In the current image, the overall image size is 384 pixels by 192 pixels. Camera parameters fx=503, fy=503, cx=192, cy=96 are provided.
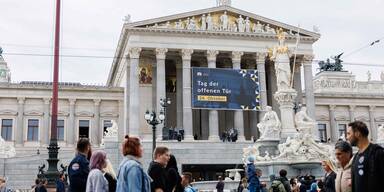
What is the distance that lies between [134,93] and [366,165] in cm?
4382

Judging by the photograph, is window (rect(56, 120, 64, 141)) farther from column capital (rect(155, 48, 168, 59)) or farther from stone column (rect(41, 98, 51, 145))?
column capital (rect(155, 48, 168, 59))

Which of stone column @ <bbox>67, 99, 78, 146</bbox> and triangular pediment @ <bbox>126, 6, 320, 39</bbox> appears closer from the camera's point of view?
triangular pediment @ <bbox>126, 6, 320, 39</bbox>

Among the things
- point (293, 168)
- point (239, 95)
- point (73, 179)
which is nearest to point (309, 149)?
point (293, 168)

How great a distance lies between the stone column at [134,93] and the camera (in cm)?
4766

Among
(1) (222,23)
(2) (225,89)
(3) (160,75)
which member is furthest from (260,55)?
(3) (160,75)

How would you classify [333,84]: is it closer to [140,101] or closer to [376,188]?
[140,101]

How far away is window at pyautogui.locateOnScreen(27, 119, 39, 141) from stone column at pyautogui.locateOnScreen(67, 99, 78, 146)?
3.46 metres

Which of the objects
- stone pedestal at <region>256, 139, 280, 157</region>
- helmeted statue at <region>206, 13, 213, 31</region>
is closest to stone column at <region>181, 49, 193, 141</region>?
helmeted statue at <region>206, 13, 213, 31</region>

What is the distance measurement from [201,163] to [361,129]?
37165 mm

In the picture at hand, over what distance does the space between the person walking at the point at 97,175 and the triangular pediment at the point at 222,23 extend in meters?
43.5

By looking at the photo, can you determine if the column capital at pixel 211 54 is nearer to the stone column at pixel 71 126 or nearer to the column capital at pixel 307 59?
the column capital at pixel 307 59

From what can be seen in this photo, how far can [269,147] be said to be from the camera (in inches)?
969

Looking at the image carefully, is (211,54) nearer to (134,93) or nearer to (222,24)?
(222,24)

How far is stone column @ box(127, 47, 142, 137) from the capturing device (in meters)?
47.7
